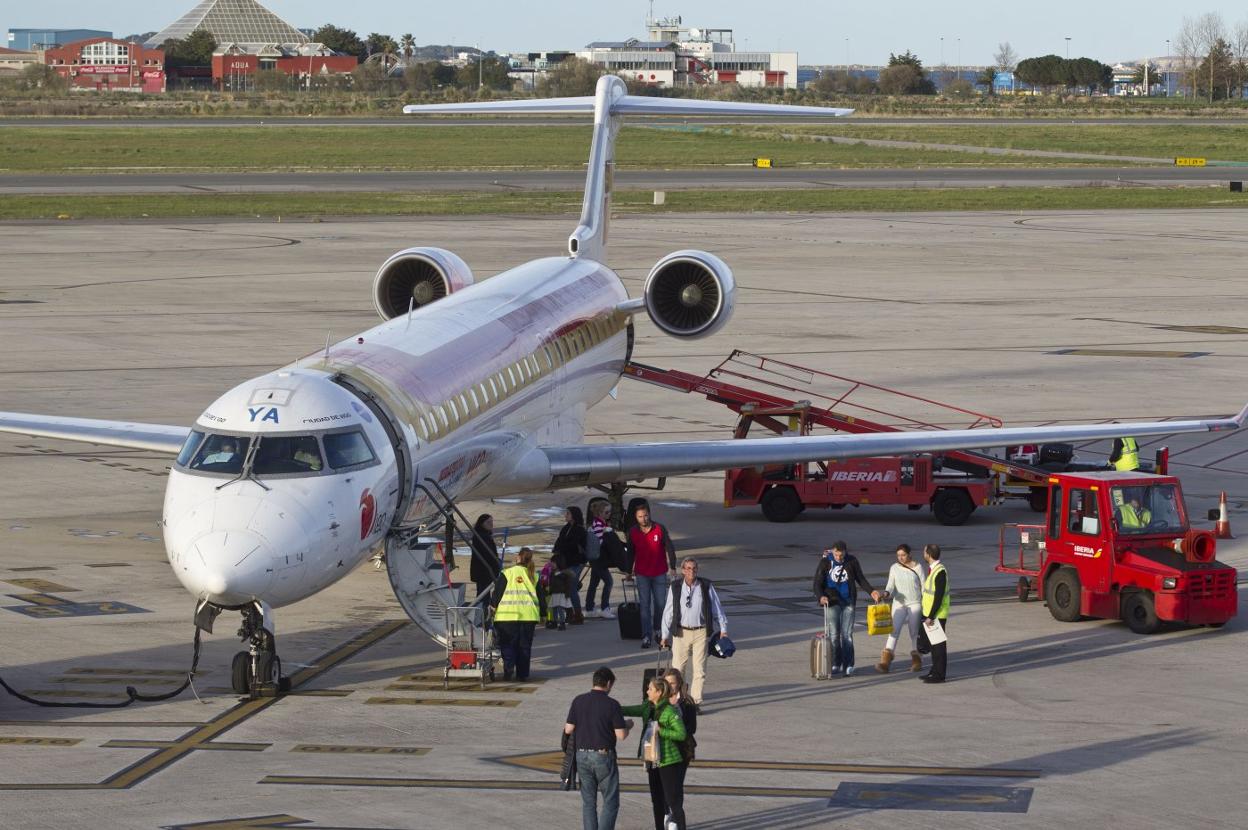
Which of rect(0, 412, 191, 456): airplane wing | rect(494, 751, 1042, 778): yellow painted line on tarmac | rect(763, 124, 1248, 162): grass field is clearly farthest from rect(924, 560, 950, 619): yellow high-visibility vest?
rect(763, 124, 1248, 162): grass field

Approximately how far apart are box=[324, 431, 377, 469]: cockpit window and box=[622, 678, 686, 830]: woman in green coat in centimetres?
520

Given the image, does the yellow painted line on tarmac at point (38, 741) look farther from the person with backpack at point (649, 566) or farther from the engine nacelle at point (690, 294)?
the engine nacelle at point (690, 294)

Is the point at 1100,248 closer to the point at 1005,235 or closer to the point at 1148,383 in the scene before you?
the point at 1005,235

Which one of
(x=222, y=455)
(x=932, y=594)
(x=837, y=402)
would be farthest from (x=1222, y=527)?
(x=222, y=455)

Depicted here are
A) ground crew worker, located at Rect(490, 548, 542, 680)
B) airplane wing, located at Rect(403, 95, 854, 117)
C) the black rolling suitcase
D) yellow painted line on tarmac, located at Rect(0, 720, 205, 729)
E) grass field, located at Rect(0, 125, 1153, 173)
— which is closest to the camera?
yellow painted line on tarmac, located at Rect(0, 720, 205, 729)

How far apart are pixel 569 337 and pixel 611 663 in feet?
26.6

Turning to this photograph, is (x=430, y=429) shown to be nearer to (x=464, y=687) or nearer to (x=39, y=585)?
(x=464, y=687)

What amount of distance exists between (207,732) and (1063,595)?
10532 mm

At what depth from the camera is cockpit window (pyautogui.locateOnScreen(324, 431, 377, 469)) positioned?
58.6ft

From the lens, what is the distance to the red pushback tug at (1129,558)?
20812mm

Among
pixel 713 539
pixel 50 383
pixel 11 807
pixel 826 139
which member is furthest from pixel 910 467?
pixel 826 139

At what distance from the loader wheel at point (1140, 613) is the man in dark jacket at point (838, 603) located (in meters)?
3.94

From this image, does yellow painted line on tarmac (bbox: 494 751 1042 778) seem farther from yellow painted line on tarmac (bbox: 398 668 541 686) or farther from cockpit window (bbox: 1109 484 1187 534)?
cockpit window (bbox: 1109 484 1187 534)

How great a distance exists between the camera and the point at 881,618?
66.6 ft
